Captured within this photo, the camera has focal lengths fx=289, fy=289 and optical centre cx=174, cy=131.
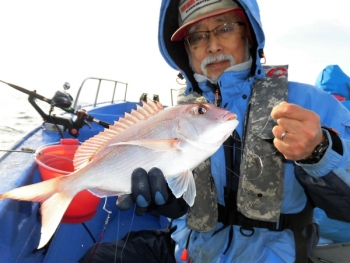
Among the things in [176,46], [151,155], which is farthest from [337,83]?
[151,155]

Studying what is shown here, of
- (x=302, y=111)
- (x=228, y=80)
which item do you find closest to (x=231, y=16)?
(x=228, y=80)

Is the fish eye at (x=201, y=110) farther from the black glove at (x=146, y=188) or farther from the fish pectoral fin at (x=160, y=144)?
the black glove at (x=146, y=188)

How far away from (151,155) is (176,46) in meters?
1.77

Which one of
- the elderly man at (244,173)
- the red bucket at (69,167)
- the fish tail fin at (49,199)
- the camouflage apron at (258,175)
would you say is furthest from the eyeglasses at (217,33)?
the fish tail fin at (49,199)

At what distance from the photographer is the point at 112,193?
1.85m

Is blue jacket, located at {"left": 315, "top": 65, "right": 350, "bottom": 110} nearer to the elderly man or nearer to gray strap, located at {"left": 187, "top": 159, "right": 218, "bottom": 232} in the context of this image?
the elderly man

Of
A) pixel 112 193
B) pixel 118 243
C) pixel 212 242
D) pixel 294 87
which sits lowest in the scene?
pixel 118 243

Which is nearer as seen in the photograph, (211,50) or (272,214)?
(272,214)

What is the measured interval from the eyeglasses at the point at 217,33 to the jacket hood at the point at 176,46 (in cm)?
19

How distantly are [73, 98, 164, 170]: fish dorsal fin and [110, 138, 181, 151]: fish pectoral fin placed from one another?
7.5 inches

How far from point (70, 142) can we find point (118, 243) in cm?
107

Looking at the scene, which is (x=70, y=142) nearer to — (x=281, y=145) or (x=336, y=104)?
(x=281, y=145)

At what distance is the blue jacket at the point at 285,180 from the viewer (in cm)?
183

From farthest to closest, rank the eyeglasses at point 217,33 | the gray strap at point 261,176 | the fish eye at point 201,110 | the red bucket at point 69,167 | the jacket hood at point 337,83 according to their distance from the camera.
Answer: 1. the jacket hood at point 337,83
2. the eyeglasses at point 217,33
3. the red bucket at point 69,167
4. the gray strap at point 261,176
5. the fish eye at point 201,110
